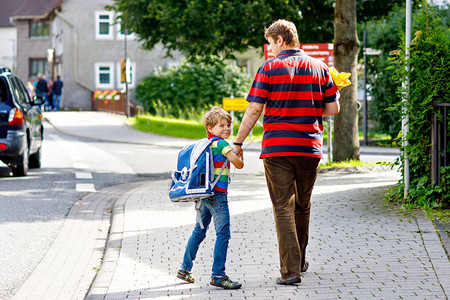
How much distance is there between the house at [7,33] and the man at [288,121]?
7828cm

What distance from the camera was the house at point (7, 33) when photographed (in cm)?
8315

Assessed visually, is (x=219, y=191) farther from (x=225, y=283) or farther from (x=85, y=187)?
(x=85, y=187)

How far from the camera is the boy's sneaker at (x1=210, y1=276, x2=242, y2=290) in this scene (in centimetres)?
563

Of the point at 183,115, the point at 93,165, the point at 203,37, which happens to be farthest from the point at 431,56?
the point at 183,115

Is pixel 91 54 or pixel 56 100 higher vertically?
pixel 91 54

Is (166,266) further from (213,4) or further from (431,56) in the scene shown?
(213,4)

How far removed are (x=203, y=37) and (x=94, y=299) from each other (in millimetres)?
14352

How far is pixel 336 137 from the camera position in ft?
48.1

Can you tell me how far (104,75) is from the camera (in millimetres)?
50156

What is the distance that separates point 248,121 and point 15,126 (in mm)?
8729

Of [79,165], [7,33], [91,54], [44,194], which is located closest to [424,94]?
[44,194]

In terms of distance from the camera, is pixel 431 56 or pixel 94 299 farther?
pixel 431 56

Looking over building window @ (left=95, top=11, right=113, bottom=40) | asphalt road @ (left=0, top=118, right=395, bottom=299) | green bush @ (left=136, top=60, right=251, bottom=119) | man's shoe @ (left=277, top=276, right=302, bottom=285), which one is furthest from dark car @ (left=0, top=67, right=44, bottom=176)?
building window @ (left=95, top=11, right=113, bottom=40)

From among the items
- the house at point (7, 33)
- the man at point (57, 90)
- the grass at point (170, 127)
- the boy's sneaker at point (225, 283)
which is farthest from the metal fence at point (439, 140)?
the house at point (7, 33)
